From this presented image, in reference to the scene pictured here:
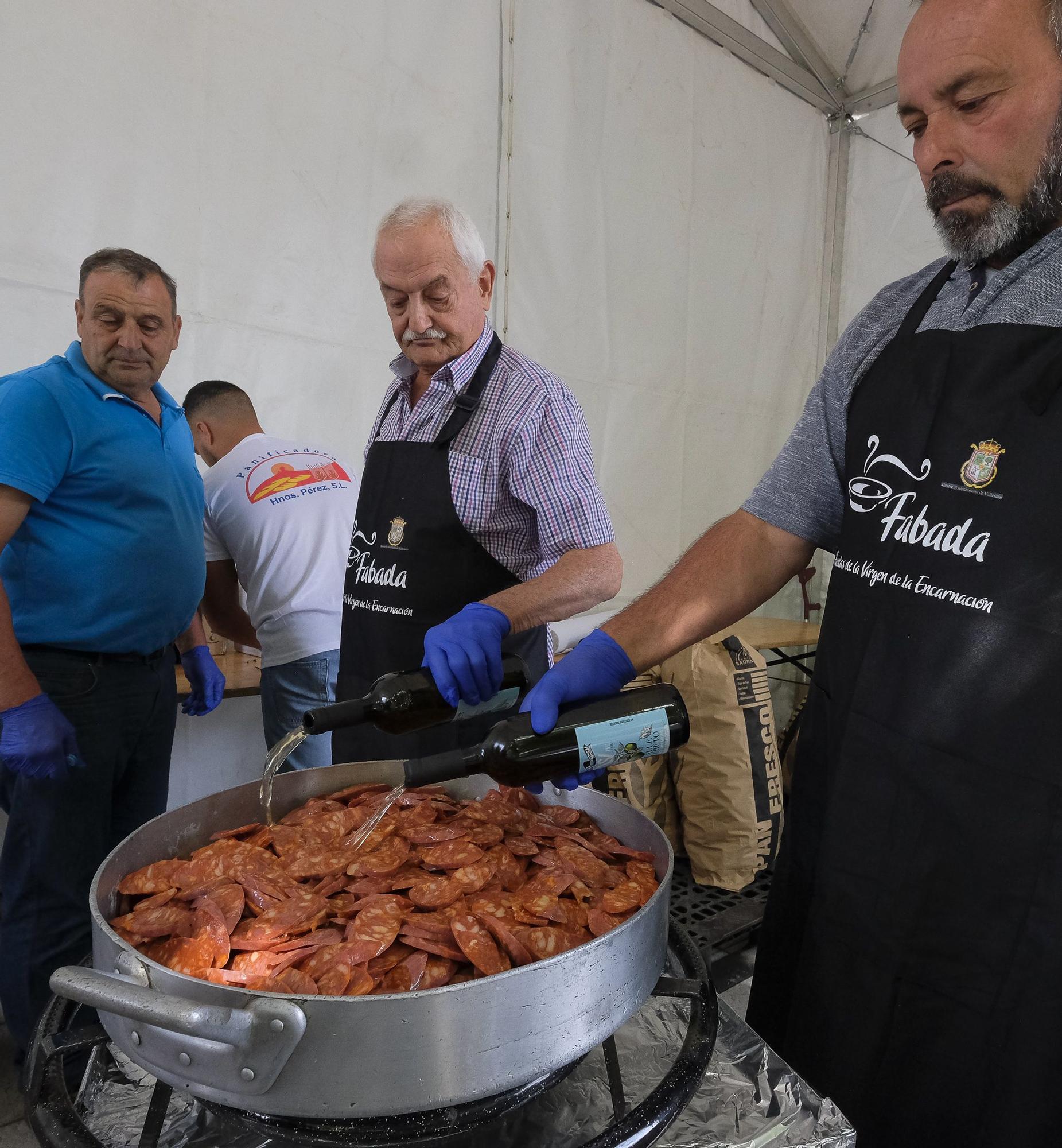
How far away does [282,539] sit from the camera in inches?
108

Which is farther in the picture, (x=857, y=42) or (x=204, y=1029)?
(x=857, y=42)

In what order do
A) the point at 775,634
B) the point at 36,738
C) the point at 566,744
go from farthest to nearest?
the point at 775,634, the point at 36,738, the point at 566,744

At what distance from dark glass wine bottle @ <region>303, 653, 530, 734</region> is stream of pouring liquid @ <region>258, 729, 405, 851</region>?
4 cm

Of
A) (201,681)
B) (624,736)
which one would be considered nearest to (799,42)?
(201,681)

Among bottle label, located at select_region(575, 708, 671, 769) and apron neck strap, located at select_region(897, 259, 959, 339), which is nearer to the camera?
bottle label, located at select_region(575, 708, 671, 769)

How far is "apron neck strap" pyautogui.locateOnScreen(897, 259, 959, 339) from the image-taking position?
119 cm

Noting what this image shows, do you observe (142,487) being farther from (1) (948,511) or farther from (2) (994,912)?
(2) (994,912)

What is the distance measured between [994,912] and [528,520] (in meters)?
1.14

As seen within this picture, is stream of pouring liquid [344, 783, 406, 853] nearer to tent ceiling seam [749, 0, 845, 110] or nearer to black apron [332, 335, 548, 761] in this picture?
black apron [332, 335, 548, 761]

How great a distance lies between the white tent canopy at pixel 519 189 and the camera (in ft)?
8.43

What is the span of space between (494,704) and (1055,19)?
4.03 ft

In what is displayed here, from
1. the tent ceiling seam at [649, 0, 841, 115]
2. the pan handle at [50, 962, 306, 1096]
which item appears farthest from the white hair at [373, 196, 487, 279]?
the tent ceiling seam at [649, 0, 841, 115]

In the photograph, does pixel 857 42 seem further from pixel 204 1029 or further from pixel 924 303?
pixel 204 1029

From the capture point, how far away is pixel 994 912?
0.98 meters
